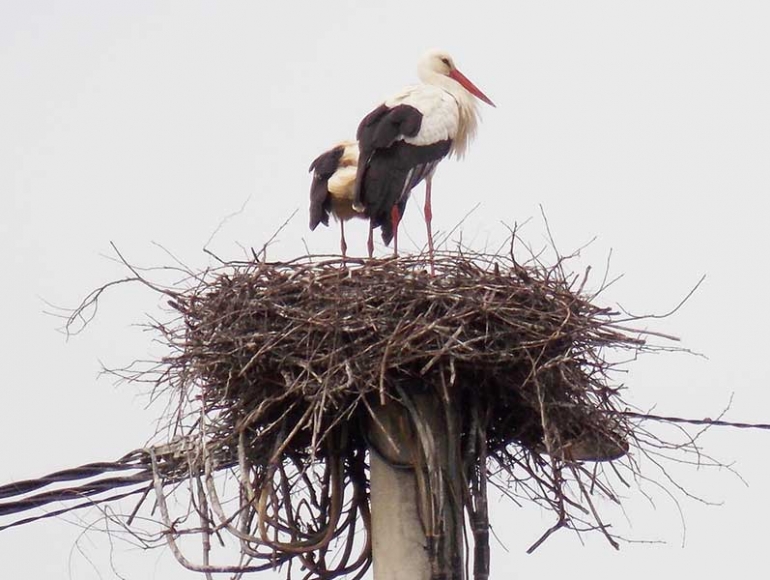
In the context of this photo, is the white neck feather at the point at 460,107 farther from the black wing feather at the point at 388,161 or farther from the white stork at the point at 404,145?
the black wing feather at the point at 388,161

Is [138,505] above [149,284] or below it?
below

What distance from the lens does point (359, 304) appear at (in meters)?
5.81

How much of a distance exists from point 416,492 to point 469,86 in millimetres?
4137

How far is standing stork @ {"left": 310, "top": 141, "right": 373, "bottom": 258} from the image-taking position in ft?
26.9

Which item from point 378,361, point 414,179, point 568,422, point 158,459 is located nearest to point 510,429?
point 568,422

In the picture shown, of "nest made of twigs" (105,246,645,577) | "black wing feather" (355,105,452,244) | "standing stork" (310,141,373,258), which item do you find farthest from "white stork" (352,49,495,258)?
"nest made of twigs" (105,246,645,577)

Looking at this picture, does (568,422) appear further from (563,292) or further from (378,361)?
(378,361)

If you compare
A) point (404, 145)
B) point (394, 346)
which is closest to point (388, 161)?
point (404, 145)

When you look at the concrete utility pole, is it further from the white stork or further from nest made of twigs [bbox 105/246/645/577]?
the white stork

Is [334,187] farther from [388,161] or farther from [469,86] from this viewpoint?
[469,86]

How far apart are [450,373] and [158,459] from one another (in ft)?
3.94

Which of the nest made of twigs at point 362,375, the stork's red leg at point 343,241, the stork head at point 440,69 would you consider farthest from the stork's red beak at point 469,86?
the nest made of twigs at point 362,375

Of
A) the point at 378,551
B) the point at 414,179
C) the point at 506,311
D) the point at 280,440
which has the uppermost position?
the point at 414,179

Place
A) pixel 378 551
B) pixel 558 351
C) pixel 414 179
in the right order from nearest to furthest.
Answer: pixel 378 551 → pixel 558 351 → pixel 414 179
